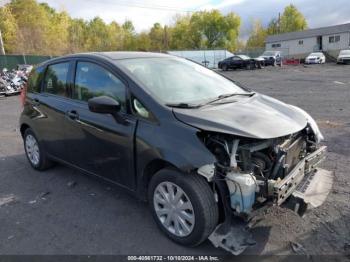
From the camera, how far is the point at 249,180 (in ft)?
9.25

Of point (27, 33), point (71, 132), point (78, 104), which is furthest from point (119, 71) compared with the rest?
point (27, 33)

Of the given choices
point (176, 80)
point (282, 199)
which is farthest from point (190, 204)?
point (176, 80)

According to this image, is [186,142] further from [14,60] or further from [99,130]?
[14,60]

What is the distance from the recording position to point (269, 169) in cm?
312

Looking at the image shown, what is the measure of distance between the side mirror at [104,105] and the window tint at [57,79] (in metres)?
1.19

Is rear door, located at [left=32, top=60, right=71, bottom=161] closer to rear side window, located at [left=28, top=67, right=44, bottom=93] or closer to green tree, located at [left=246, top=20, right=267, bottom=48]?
rear side window, located at [left=28, top=67, right=44, bottom=93]

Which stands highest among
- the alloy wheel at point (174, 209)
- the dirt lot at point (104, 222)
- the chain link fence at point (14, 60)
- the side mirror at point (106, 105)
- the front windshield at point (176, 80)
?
the chain link fence at point (14, 60)

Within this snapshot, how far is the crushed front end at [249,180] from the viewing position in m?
2.84

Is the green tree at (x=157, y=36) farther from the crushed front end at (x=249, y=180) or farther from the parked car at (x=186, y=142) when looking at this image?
the crushed front end at (x=249, y=180)

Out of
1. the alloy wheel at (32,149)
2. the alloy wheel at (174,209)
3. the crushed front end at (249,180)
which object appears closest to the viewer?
the crushed front end at (249,180)

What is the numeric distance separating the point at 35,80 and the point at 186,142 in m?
3.35

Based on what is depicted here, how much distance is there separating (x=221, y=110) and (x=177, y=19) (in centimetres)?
8936

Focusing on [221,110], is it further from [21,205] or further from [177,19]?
[177,19]

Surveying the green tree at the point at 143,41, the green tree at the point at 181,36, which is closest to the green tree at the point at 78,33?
the green tree at the point at 143,41
